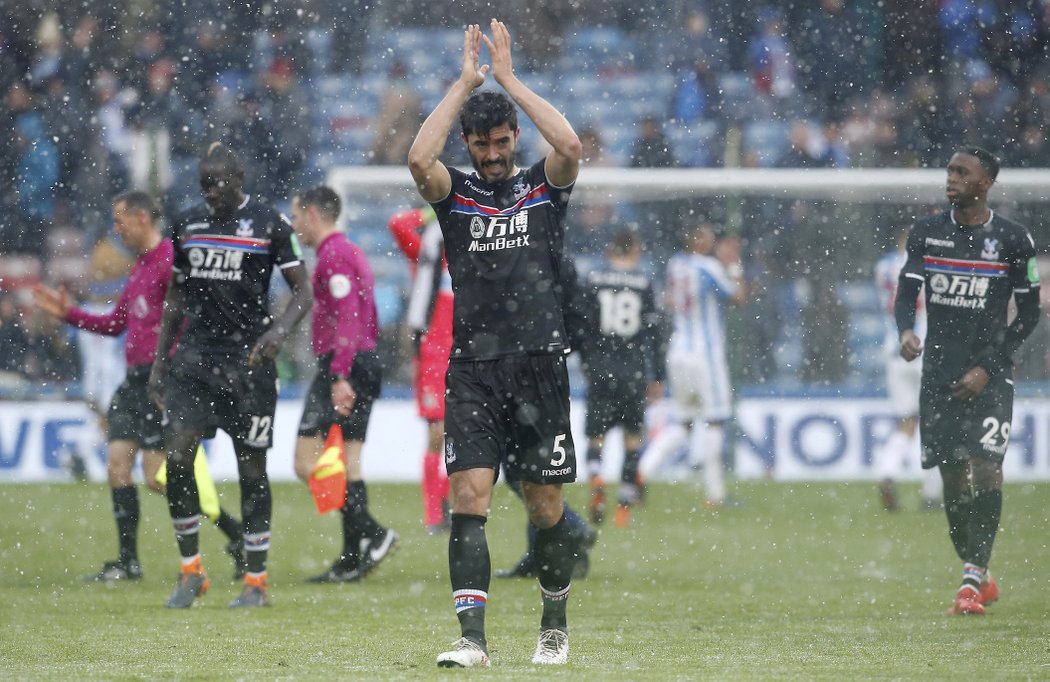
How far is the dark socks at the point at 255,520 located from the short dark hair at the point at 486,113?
2.77 m

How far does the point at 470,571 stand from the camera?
564 cm

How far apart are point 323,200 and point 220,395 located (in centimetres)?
183

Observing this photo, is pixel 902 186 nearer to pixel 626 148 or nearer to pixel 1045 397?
pixel 1045 397

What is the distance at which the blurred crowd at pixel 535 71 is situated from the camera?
18.1 meters

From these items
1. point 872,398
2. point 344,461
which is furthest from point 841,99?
point 344,461

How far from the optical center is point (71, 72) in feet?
62.6

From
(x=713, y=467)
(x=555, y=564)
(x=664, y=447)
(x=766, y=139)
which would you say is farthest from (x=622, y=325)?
(x=766, y=139)

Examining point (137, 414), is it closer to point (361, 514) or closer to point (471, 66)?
point (361, 514)

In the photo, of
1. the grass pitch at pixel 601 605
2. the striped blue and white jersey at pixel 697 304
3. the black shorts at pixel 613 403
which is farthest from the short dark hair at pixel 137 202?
the striped blue and white jersey at pixel 697 304

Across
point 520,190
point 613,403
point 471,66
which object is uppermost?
point 471,66

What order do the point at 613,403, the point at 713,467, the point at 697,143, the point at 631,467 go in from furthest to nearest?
1. the point at 697,143
2. the point at 713,467
3. the point at 631,467
4. the point at 613,403

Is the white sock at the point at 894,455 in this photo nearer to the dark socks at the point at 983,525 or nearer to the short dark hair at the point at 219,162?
the dark socks at the point at 983,525

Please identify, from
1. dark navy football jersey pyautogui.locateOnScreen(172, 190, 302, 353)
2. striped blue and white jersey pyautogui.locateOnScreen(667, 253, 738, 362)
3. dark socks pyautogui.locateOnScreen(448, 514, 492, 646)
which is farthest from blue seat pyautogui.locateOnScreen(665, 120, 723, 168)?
dark socks pyautogui.locateOnScreen(448, 514, 492, 646)

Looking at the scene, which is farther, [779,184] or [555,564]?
[779,184]
